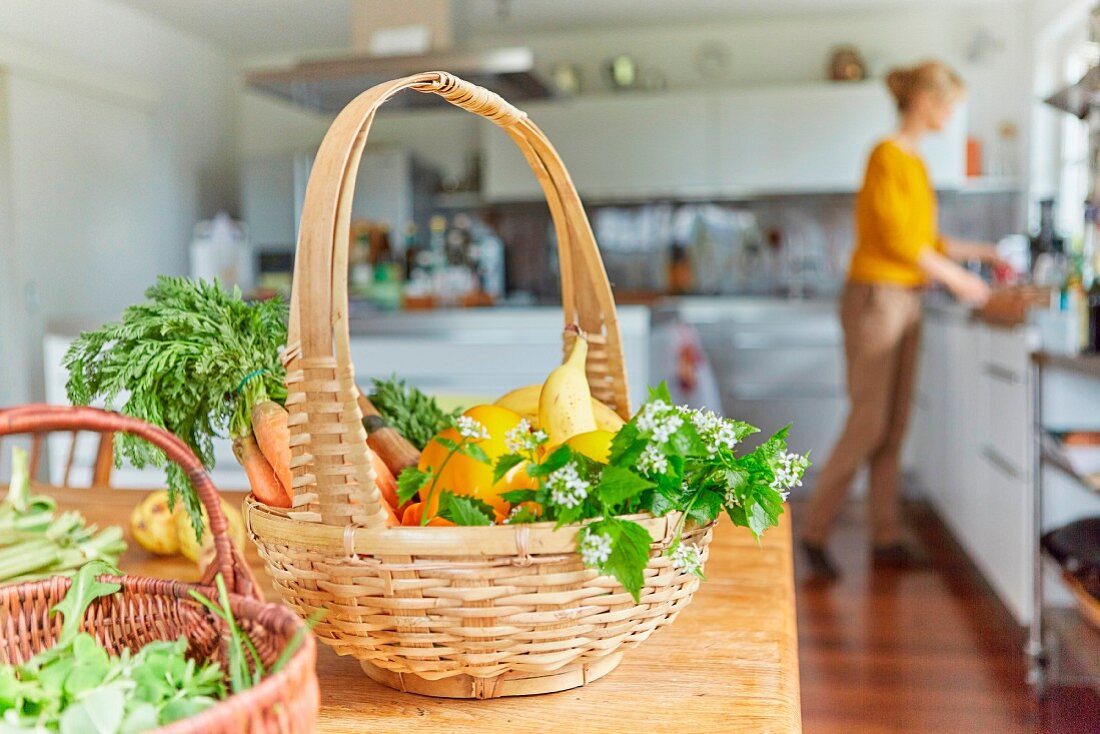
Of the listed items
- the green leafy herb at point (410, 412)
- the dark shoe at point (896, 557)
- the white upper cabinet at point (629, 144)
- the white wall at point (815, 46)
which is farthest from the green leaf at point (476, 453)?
the white wall at point (815, 46)

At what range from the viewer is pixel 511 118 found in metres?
0.86

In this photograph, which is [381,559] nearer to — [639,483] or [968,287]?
[639,483]

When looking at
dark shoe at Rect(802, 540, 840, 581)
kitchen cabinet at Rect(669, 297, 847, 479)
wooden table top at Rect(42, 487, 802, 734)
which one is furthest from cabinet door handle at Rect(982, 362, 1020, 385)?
wooden table top at Rect(42, 487, 802, 734)

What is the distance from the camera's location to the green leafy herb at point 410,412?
953mm

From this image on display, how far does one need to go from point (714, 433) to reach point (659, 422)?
0.05 m

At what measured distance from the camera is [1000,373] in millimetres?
3088

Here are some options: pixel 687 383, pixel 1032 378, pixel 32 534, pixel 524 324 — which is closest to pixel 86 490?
pixel 32 534

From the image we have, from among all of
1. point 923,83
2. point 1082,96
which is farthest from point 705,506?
point 923,83

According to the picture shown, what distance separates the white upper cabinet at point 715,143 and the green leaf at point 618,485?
508 cm

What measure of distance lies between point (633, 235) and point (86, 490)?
16.1ft

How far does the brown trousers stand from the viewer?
3.46 metres

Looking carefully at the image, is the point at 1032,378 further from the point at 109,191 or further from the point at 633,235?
the point at 109,191

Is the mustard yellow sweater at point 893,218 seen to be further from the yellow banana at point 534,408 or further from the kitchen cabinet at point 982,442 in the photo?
the yellow banana at point 534,408

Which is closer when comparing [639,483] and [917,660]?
[639,483]
